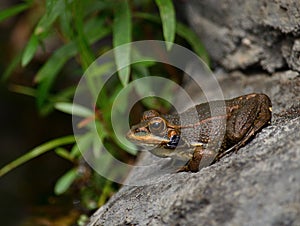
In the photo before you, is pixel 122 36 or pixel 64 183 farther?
pixel 64 183

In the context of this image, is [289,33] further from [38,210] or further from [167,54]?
[38,210]

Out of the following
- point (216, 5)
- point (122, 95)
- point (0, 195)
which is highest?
point (216, 5)

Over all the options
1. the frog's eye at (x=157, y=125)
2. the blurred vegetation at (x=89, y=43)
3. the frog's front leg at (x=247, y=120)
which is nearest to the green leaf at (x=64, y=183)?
the blurred vegetation at (x=89, y=43)

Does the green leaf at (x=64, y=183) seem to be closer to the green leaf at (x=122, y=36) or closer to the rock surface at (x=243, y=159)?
the rock surface at (x=243, y=159)

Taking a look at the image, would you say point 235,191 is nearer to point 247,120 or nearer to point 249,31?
point 247,120

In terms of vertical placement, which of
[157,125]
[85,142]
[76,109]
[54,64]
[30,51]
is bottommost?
[85,142]

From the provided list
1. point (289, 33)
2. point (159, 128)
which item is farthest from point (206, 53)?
point (159, 128)

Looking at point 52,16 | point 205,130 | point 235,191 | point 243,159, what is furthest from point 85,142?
point 235,191
